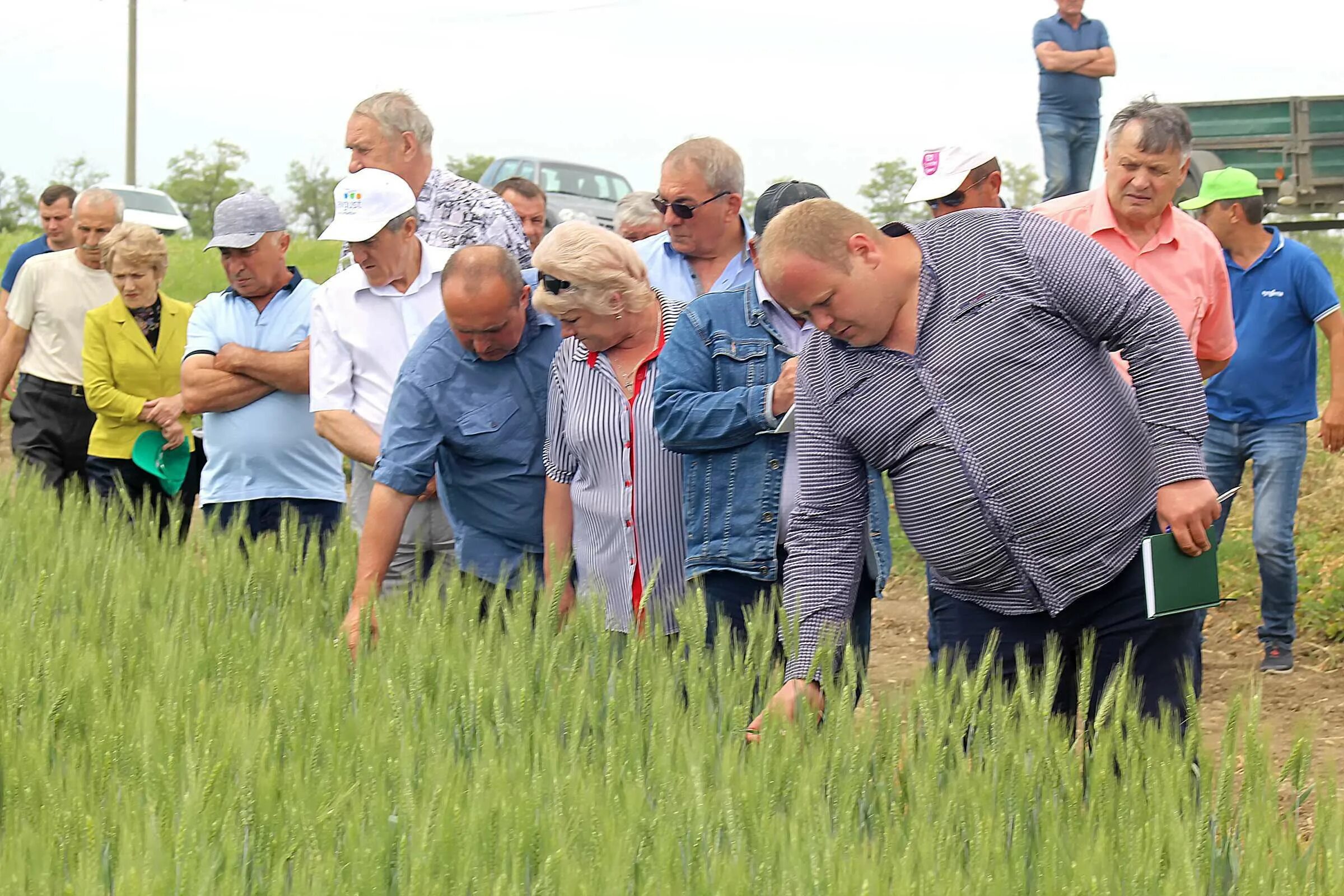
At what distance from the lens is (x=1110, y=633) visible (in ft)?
11.1

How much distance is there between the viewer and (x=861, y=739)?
8.16 ft

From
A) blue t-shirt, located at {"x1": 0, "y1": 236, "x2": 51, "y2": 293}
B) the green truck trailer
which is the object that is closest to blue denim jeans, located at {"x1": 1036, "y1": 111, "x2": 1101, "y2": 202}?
the green truck trailer

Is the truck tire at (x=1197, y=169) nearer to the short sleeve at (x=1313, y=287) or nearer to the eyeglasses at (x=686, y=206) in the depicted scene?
the short sleeve at (x=1313, y=287)

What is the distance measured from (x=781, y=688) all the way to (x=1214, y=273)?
6.22ft

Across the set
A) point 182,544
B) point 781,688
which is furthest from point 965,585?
point 182,544

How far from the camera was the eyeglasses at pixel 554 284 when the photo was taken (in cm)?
384

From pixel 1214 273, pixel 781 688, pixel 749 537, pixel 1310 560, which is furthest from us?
pixel 1310 560

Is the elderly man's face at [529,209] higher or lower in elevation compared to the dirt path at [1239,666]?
higher

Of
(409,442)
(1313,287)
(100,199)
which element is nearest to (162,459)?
(100,199)

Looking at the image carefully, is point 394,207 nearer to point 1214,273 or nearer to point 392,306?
point 392,306

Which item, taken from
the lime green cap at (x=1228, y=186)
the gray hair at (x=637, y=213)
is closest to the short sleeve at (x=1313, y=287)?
the lime green cap at (x=1228, y=186)

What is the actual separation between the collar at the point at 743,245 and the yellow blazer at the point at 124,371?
2.34 m

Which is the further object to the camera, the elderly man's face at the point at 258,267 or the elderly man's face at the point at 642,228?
the elderly man's face at the point at 642,228

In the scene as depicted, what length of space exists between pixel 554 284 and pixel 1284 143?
10.7 metres
